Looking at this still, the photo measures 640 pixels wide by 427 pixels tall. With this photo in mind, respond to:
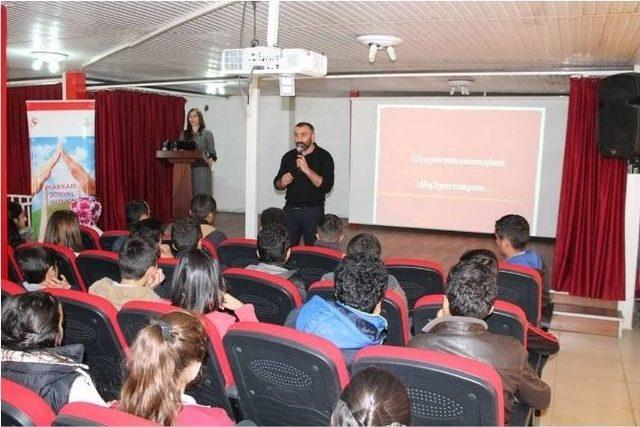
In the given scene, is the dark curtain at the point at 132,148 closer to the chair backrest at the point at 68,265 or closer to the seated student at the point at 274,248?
the chair backrest at the point at 68,265

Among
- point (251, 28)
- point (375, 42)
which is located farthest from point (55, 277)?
point (375, 42)

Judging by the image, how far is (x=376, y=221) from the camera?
34.3 ft

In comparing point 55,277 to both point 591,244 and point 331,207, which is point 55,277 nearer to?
point 591,244

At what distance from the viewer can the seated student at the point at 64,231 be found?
416 cm

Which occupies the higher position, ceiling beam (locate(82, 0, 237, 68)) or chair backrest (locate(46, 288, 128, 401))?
ceiling beam (locate(82, 0, 237, 68))

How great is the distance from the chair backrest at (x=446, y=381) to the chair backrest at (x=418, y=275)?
5.42ft

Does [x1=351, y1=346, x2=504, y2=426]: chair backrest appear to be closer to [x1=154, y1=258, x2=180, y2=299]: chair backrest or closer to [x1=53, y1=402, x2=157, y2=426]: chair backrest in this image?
[x1=53, y1=402, x2=157, y2=426]: chair backrest

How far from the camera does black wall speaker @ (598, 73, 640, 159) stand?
461cm

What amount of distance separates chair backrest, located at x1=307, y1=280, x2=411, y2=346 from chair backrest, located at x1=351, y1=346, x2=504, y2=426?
0.85 meters

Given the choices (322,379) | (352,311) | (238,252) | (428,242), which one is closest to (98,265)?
(238,252)

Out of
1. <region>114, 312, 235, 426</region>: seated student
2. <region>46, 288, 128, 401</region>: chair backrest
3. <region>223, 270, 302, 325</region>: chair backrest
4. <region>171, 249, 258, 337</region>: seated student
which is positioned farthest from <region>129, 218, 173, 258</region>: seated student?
<region>114, 312, 235, 426</region>: seated student

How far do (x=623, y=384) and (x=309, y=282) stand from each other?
215cm

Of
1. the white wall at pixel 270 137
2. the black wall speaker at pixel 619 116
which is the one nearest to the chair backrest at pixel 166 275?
the black wall speaker at pixel 619 116

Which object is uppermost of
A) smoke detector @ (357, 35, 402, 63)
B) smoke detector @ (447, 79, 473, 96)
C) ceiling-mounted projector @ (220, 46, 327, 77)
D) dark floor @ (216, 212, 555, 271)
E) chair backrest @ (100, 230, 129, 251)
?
smoke detector @ (447, 79, 473, 96)
